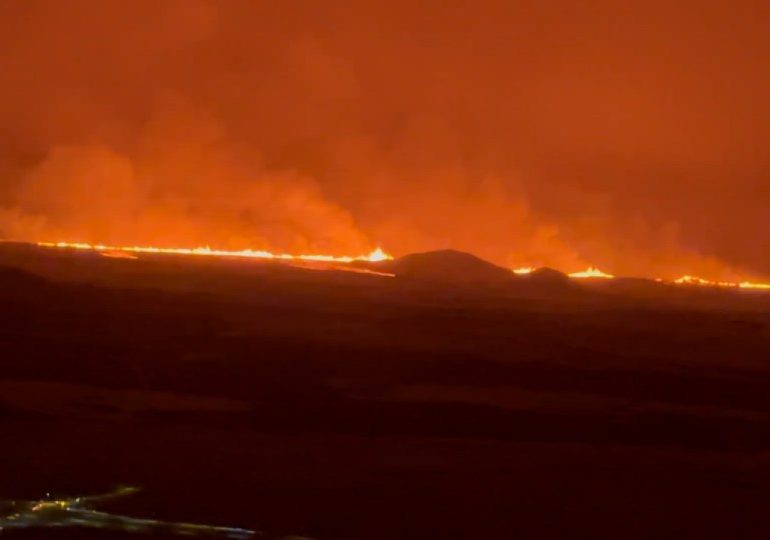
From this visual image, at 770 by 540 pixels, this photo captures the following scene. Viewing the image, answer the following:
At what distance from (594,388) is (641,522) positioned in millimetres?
11881

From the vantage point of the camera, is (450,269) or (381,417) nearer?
(381,417)

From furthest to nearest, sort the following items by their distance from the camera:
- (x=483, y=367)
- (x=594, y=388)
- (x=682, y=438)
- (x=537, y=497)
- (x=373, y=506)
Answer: (x=483, y=367)
(x=594, y=388)
(x=682, y=438)
(x=537, y=497)
(x=373, y=506)

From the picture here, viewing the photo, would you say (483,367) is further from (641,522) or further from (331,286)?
(331,286)

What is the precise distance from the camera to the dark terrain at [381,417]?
13.8 meters

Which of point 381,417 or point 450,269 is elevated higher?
point 450,269

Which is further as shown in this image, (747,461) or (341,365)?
(341,365)

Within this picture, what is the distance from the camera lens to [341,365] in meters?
26.9

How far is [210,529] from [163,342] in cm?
1764

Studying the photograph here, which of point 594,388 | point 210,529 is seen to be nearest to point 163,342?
point 594,388

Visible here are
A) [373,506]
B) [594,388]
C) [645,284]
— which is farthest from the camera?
[645,284]

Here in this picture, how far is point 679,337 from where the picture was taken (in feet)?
131

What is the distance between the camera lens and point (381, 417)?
2017 centimetres

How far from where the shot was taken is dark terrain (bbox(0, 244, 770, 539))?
45.1 ft

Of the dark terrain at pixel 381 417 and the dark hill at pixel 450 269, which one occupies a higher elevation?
the dark hill at pixel 450 269
